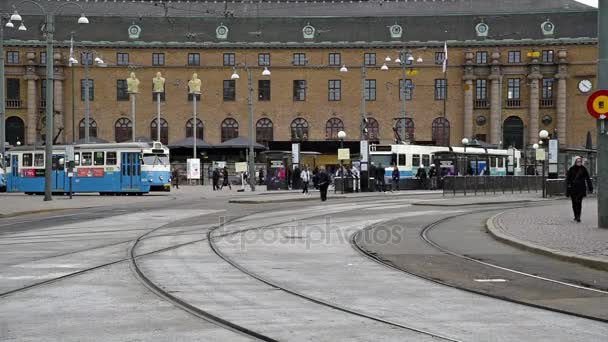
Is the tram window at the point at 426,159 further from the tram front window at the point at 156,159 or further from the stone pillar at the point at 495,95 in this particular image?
the stone pillar at the point at 495,95

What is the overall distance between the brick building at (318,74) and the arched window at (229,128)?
154 mm

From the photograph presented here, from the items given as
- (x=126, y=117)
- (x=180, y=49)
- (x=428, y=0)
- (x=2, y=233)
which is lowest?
(x=2, y=233)

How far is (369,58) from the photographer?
315 ft

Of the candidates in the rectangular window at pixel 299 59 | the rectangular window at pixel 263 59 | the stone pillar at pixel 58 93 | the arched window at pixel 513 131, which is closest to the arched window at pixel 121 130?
the stone pillar at pixel 58 93

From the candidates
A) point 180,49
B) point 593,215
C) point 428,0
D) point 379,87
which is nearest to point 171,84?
point 180,49

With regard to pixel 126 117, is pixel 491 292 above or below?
below

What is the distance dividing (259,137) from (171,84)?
11.1 metres

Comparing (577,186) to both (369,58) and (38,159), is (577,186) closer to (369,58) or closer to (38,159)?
(38,159)

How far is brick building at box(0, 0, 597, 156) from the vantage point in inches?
3716

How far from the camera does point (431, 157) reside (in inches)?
2530

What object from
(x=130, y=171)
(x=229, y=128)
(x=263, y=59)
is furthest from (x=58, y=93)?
(x=130, y=171)

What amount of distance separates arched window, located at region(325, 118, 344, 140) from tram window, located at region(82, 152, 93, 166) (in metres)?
47.4

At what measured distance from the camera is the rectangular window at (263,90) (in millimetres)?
97125

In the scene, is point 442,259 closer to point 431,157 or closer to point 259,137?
point 431,157
